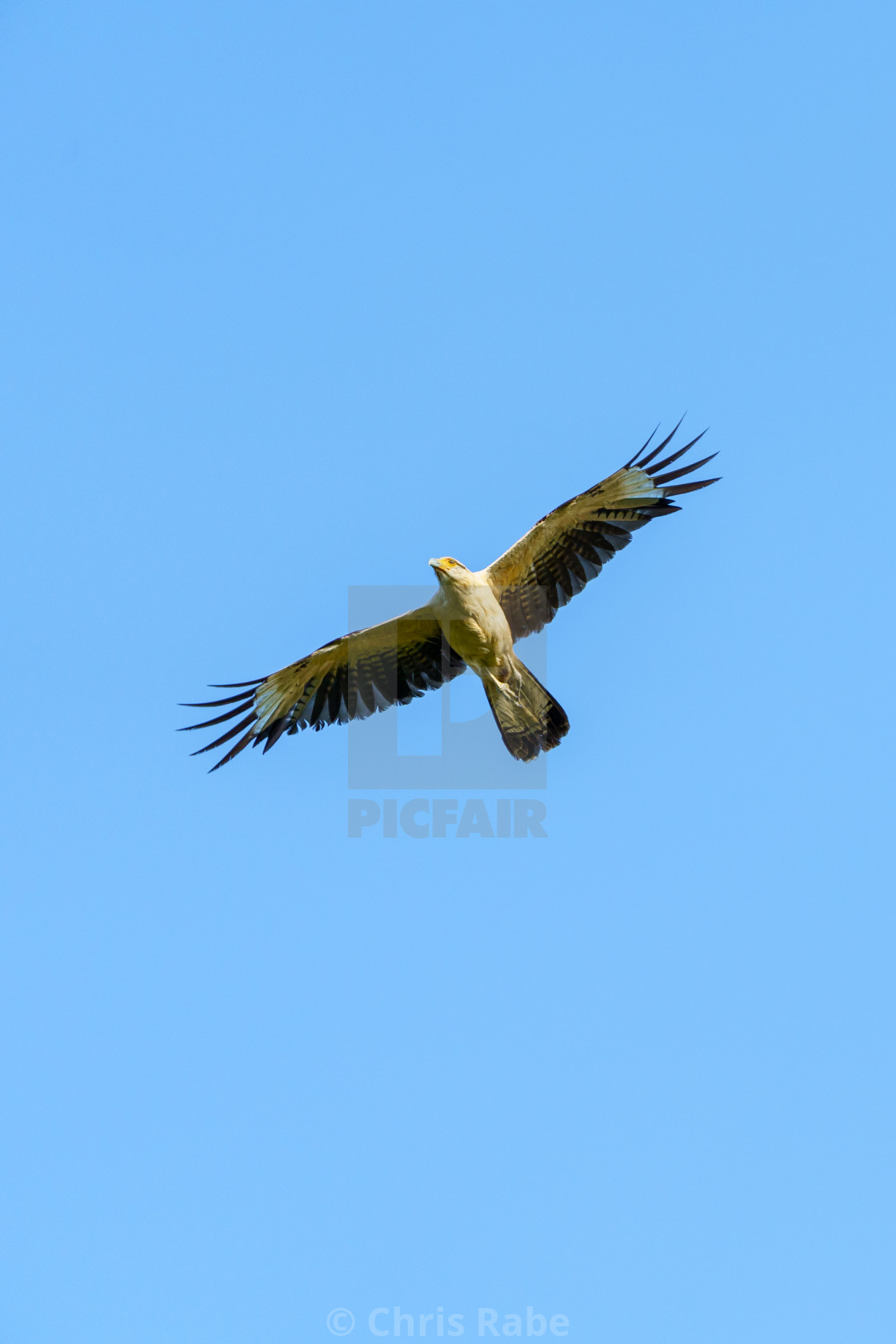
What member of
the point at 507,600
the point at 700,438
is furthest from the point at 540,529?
the point at 700,438

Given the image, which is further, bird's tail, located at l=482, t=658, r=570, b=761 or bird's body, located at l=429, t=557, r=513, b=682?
bird's tail, located at l=482, t=658, r=570, b=761

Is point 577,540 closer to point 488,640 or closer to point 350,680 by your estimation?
point 488,640

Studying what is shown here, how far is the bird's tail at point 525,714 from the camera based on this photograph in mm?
10016

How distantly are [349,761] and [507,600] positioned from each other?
2392 mm

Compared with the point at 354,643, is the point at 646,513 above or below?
above

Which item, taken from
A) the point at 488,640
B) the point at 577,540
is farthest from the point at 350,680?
the point at 577,540

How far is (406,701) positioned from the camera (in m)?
10.5

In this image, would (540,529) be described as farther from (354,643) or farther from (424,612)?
(354,643)

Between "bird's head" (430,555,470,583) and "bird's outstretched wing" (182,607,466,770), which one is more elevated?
"bird's head" (430,555,470,583)

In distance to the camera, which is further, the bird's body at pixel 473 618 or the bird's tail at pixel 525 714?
the bird's tail at pixel 525 714

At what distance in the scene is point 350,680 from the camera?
10.5 meters

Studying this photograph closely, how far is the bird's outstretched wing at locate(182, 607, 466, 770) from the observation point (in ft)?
33.3

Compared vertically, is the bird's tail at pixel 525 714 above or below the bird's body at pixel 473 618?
below

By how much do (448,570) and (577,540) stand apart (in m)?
1.12
